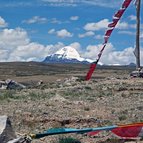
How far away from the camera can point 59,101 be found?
81.5ft

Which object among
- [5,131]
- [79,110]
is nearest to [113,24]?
[79,110]

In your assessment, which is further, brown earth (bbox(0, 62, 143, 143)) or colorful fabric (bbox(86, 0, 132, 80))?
colorful fabric (bbox(86, 0, 132, 80))

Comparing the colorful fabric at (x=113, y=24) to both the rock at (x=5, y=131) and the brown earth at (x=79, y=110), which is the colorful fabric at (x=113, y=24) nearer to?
the brown earth at (x=79, y=110)

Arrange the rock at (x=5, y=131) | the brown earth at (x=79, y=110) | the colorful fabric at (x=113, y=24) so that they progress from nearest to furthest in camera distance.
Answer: the rock at (x=5, y=131) → the brown earth at (x=79, y=110) → the colorful fabric at (x=113, y=24)

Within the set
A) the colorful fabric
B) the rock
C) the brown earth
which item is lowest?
the rock

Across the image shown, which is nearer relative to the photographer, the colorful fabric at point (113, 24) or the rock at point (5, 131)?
the rock at point (5, 131)

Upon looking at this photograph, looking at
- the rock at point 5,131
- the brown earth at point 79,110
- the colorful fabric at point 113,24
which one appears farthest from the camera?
the colorful fabric at point 113,24

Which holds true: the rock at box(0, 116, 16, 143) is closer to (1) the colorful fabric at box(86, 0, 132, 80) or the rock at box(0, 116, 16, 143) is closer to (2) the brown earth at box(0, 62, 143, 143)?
(2) the brown earth at box(0, 62, 143, 143)

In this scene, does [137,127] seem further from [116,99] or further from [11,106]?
[116,99]

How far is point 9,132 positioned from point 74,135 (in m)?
3.30

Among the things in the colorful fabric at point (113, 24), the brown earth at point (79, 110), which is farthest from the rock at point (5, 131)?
the colorful fabric at point (113, 24)

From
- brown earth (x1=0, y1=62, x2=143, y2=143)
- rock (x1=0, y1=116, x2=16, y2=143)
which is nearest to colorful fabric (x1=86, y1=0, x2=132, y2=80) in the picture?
brown earth (x1=0, y1=62, x2=143, y2=143)

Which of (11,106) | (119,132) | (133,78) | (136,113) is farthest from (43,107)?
(133,78)

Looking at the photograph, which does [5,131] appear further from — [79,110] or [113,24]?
[113,24]
